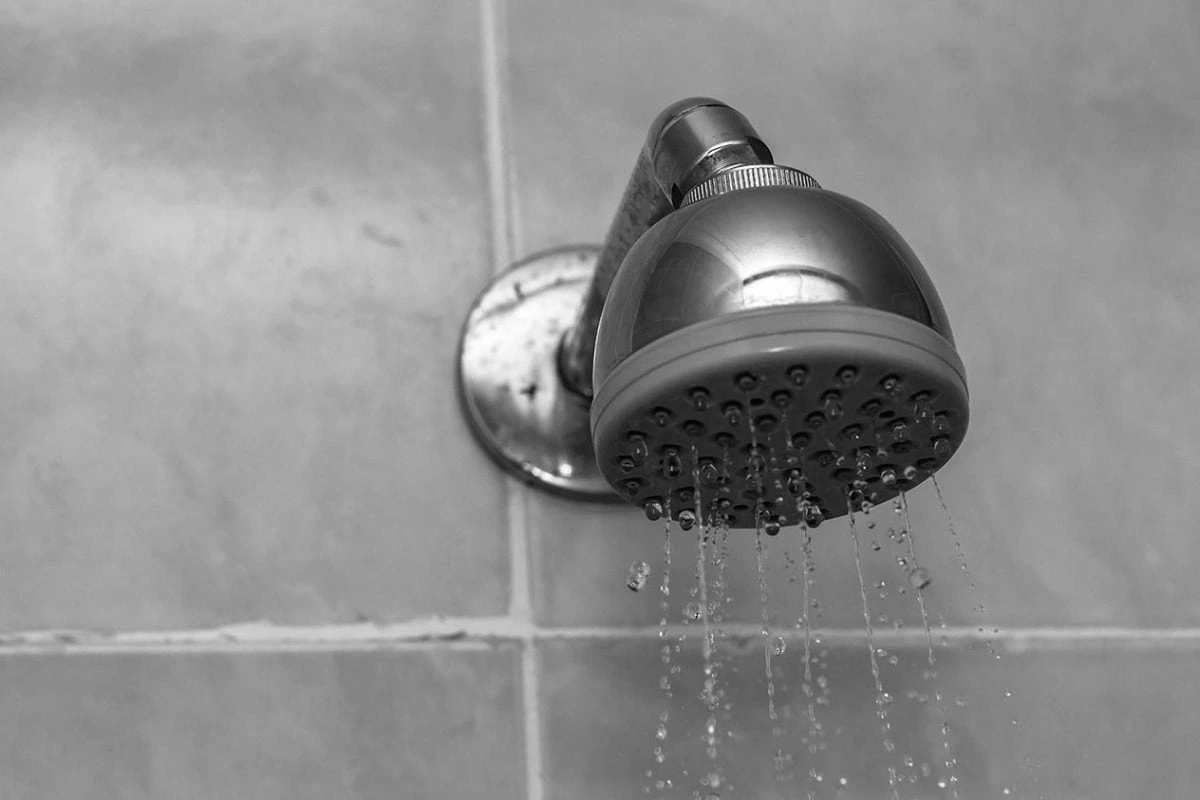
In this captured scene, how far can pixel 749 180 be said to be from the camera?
1.40ft

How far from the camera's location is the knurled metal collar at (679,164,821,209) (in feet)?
1.39

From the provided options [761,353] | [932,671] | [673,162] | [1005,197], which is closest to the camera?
[761,353]

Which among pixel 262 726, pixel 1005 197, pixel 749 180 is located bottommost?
pixel 262 726

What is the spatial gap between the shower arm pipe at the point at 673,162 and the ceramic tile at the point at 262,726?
0.16m

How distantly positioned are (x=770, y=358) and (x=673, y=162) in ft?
0.41

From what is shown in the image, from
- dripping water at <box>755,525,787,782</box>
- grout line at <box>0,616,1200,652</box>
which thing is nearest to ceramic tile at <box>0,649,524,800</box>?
grout line at <box>0,616,1200,652</box>

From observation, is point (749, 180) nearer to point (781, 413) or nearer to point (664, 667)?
point (781, 413)

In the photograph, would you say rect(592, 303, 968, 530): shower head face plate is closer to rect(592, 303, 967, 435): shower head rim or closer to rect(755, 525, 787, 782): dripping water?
rect(592, 303, 967, 435): shower head rim

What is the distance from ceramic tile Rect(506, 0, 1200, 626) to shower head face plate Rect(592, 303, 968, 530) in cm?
14

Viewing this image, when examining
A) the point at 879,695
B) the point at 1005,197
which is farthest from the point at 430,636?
the point at 1005,197

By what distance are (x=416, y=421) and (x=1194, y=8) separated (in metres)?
0.53

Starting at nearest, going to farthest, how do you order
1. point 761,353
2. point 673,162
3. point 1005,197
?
point 761,353 → point 673,162 → point 1005,197

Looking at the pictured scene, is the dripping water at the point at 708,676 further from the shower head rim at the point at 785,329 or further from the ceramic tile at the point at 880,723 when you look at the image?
the shower head rim at the point at 785,329

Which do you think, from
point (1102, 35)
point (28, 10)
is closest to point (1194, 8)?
point (1102, 35)
